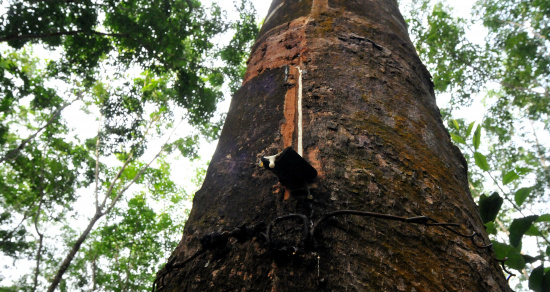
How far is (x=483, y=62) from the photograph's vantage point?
29.5 ft

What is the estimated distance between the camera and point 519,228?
158 centimetres

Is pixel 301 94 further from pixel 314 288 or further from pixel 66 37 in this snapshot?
pixel 66 37

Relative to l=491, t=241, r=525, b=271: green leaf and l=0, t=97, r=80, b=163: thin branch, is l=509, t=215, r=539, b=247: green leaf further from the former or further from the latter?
l=0, t=97, r=80, b=163: thin branch

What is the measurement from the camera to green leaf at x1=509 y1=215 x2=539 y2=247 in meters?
1.55

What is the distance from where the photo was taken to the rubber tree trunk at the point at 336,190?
740 millimetres

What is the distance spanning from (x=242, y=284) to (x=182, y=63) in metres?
6.54

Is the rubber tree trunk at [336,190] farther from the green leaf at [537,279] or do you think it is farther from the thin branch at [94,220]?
the thin branch at [94,220]

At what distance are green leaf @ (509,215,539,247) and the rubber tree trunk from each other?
1.82 feet

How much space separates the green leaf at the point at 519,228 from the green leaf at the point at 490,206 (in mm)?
91

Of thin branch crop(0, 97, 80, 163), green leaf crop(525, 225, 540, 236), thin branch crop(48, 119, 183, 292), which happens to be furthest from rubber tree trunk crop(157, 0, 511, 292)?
thin branch crop(0, 97, 80, 163)

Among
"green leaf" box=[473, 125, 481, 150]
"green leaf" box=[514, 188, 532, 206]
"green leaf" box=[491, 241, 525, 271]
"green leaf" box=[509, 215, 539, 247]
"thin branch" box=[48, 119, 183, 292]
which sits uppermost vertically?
"thin branch" box=[48, 119, 183, 292]

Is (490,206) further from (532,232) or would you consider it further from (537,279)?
(537,279)

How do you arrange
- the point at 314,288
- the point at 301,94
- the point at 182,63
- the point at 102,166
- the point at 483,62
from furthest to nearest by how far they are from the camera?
the point at 102,166
the point at 483,62
the point at 182,63
the point at 301,94
the point at 314,288

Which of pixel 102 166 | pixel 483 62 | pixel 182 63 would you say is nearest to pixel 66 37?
pixel 182 63
